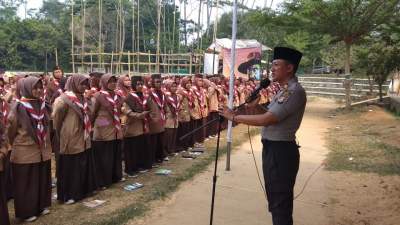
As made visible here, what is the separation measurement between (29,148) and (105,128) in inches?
66.2

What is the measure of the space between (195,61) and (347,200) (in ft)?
57.5

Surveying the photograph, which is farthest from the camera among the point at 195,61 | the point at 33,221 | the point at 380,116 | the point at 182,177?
A: the point at 195,61

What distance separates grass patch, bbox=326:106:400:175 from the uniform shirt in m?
5.25

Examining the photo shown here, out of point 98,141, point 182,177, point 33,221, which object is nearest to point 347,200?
point 182,177

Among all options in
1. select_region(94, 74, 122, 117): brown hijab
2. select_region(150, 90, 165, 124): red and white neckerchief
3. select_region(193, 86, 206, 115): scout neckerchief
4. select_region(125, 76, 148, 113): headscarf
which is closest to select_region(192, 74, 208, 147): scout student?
select_region(193, 86, 206, 115): scout neckerchief

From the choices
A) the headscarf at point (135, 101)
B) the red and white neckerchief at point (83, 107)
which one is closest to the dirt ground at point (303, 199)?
the red and white neckerchief at point (83, 107)

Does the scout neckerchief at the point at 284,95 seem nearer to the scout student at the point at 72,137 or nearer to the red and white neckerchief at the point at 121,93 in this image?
the scout student at the point at 72,137

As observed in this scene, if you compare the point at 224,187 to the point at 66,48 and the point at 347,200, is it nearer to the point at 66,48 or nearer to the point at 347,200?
the point at 347,200

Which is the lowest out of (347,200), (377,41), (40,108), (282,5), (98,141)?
(347,200)

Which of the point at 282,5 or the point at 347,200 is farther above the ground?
the point at 282,5

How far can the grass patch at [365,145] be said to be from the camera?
895cm

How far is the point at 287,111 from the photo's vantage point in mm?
3781

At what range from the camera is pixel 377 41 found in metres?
21.1

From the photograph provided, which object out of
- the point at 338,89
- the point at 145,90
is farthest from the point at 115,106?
the point at 338,89
